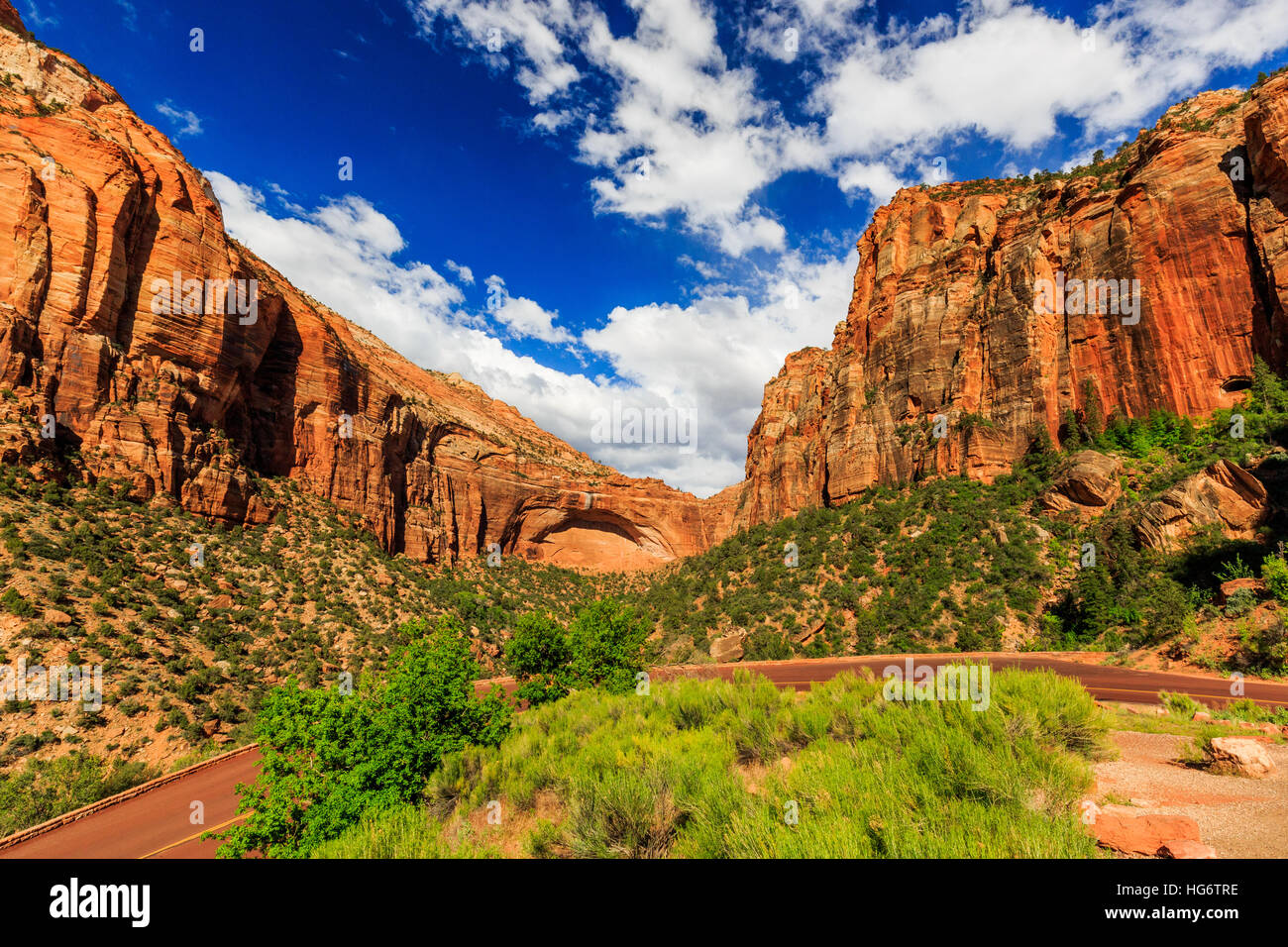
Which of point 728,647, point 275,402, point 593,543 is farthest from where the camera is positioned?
point 593,543

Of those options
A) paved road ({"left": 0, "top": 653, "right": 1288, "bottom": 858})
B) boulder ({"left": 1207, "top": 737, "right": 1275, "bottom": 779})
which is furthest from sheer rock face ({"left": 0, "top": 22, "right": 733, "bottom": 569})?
boulder ({"left": 1207, "top": 737, "right": 1275, "bottom": 779})

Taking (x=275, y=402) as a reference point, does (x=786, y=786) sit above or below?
below

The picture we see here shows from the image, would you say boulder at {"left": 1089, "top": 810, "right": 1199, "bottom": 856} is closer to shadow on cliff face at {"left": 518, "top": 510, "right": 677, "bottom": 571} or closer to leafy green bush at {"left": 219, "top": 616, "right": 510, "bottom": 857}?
leafy green bush at {"left": 219, "top": 616, "right": 510, "bottom": 857}

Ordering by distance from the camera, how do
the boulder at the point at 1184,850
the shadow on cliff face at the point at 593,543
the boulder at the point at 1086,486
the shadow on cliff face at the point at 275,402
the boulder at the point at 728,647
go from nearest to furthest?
the boulder at the point at 1184,850 < the boulder at the point at 1086,486 < the boulder at the point at 728,647 < the shadow on cliff face at the point at 275,402 < the shadow on cliff face at the point at 593,543

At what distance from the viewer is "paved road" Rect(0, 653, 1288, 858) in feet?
34.2

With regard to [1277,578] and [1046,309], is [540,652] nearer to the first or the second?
[1277,578]

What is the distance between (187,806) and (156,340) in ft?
91.5

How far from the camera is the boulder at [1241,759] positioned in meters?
5.74

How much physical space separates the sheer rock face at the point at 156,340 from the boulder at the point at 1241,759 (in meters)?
39.6

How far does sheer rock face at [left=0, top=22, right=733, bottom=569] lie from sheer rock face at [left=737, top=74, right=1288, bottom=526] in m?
42.9

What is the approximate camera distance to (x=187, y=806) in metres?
12.5

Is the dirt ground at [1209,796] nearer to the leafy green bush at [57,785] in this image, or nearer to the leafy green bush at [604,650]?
the leafy green bush at [604,650]

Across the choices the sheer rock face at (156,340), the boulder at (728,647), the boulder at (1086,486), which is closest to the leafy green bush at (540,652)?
the boulder at (728,647)

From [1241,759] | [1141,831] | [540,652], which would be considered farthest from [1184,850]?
[540,652]
